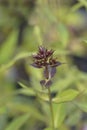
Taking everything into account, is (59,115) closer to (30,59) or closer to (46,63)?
(46,63)

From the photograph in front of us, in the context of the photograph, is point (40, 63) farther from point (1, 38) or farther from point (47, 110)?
point (1, 38)

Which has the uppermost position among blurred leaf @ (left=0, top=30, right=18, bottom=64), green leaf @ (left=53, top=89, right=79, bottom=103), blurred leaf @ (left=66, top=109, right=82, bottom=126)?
blurred leaf @ (left=0, top=30, right=18, bottom=64)

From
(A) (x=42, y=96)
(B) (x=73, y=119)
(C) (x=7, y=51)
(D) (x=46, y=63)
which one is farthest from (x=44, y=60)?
(C) (x=7, y=51)

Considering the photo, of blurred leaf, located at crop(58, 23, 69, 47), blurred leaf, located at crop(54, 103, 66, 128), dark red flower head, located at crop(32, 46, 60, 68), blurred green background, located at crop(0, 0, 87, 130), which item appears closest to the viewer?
dark red flower head, located at crop(32, 46, 60, 68)

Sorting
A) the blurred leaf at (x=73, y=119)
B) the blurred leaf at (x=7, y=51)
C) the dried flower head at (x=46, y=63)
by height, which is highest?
the blurred leaf at (x=7, y=51)

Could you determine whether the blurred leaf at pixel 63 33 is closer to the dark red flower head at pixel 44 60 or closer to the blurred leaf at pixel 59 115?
the blurred leaf at pixel 59 115

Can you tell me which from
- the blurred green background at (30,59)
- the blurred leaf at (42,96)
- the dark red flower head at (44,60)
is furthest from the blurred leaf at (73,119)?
the dark red flower head at (44,60)

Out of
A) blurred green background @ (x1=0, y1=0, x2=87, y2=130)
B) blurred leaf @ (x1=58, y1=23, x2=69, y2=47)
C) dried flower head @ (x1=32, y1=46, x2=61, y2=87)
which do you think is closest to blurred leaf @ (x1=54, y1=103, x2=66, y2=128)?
blurred green background @ (x1=0, y1=0, x2=87, y2=130)

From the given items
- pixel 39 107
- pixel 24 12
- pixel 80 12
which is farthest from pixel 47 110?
pixel 80 12

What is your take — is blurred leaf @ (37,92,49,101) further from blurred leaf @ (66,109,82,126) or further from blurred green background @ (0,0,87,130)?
blurred leaf @ (66,109,82,126)

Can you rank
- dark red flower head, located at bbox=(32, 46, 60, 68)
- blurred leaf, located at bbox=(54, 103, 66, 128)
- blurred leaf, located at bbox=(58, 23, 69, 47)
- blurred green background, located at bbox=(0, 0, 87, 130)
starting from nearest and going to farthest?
dark red flower head, located at bbox=(32, 46, 60, 68) < blurred leaf, located at bbox=(54, 103, 66, 128) < blurred green background, located at bbox=(0, 0, 87, 130) < blurred leaf, located at bbox=(58, 23, 69, 47)
